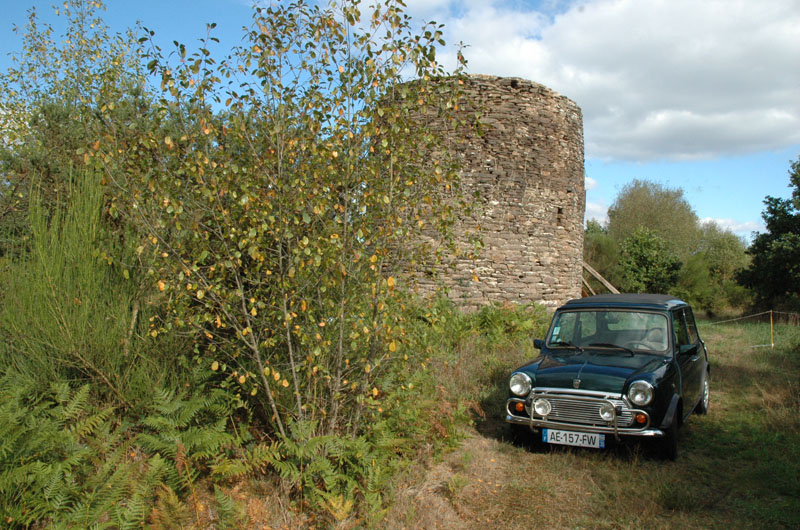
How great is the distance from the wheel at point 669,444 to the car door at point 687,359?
603mm

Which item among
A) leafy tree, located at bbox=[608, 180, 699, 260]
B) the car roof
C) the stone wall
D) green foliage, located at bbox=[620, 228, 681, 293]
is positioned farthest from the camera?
leafy tree, located at bbox=[608, 180, 699, 260]

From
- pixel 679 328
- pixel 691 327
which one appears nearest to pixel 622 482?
pixel 679 328

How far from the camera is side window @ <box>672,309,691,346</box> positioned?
612 cm

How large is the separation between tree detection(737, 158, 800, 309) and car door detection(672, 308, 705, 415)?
20.9 m

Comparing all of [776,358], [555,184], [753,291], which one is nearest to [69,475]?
[555,184]

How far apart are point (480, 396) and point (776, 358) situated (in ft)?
25.6

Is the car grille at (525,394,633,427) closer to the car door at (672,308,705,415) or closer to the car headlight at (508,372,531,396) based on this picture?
the car headlight at (508,372,531,396)

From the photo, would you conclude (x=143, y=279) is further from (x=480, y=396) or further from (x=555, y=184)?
(x=555, y=184)

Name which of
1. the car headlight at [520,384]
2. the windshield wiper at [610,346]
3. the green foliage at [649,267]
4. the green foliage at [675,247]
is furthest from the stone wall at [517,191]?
the green foliage at [649,267]

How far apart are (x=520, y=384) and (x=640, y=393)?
1.15 m

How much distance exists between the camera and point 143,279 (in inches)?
184

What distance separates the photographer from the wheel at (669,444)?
522 centimetres

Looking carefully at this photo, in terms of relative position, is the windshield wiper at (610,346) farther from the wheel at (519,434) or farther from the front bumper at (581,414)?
the wheel at (519,434)

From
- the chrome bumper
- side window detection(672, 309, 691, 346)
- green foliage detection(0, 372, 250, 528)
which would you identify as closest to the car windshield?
side window detection(672, 309, 691, 346)
